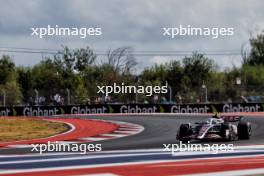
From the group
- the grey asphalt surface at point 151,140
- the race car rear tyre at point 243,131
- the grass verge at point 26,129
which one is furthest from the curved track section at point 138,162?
the grass verge at point 26,129

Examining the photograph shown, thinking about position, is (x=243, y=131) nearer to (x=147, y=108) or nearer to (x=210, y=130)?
(x=210, y=130)

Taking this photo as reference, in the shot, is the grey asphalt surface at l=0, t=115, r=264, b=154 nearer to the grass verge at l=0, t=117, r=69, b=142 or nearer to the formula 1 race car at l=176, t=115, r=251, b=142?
the formula 1 race car at l=176, t=115, r=251, b=142

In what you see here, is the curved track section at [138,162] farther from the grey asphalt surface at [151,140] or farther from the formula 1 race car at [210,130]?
the formula 1 race car at [210,130]

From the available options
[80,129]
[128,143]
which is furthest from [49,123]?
[128,143]

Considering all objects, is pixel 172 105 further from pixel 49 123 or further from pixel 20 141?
pixel 20 141

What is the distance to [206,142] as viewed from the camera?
15633 mm

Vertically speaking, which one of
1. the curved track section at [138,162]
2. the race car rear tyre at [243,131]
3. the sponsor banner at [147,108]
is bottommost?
the curved track section at [138,162]

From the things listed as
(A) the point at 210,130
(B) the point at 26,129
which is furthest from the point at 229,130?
(B) the point at 26,129

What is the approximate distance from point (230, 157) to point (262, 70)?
5765 cm

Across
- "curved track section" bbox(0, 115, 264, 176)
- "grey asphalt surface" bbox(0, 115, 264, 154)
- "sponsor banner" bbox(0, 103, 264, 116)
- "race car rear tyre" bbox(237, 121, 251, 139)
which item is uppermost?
"sponsor banner" bbox(0, 103, 264, 116)

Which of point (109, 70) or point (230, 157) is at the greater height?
point (109, 70)

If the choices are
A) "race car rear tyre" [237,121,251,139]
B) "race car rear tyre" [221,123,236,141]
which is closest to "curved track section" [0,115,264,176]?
"race car rear tyre" [221,123,236,141]

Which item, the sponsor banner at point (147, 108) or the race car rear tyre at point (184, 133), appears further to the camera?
the sponsor banner at point (147, 108)

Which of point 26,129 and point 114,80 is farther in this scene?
point 114,80
